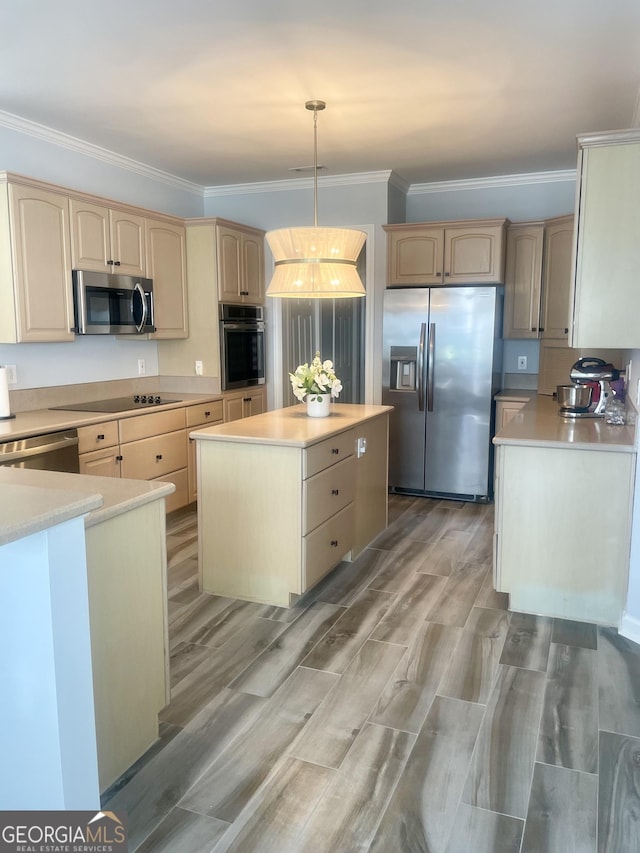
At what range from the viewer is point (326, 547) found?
11.2 ft

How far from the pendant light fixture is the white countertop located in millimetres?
1127

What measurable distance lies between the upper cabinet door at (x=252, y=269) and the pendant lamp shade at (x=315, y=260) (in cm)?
216

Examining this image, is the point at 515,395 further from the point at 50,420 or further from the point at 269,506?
the point at 50,420

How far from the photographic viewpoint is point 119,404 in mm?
4590

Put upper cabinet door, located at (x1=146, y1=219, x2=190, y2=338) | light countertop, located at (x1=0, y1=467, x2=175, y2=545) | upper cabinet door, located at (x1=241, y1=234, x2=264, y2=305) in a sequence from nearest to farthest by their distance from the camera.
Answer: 1. light countertop, located at (x1=0, y1=467, x2=175, y2=545)
2. upper cabinet door, located at (x1=146, y1=219, x2=190, y2=338)
3. upper cabinet door, located at (x1=241, y1=234, x2=264, y2=305)

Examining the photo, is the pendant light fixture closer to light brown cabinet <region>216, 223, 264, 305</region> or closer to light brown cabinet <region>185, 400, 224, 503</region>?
light brown cabinet <region>185, 400, 224, 503</region>

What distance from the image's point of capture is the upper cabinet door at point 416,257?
5184mm

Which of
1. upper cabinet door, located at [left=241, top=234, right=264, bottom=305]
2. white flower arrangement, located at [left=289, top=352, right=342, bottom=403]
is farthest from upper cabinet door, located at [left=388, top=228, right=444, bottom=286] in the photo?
white flower arrangement, located at [left=289, top=352, right=342, bottom=403]

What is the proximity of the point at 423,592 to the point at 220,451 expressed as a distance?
4.30 ft

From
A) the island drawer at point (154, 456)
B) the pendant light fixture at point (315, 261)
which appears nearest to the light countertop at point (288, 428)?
the pendant light fixture at point (315, 261)

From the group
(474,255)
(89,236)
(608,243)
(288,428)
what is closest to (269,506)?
(288,428)

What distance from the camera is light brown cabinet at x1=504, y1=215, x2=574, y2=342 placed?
16.3ft

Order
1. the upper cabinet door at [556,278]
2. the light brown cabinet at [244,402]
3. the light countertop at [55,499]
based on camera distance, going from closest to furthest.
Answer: the light countertop at [55,499] < the upper cabinet door at [556,278] < the light brown cabinet at [244,402]

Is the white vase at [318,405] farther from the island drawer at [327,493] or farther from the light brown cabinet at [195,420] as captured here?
the light brown cabinet at [195,420]
